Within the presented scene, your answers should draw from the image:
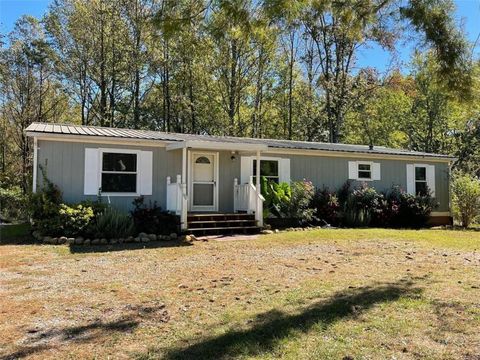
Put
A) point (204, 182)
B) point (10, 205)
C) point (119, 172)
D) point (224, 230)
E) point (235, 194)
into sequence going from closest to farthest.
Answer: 1. point (224, 230)
2. point (119, 172)
3. point (204, 182)
4. point (235, 194)
5. point (10, 205)

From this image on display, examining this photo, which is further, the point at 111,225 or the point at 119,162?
the point at 119,162

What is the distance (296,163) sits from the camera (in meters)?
15.4

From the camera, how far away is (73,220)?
10.5 meters

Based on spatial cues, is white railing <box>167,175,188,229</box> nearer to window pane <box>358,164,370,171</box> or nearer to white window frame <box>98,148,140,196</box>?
white window frame <box>98,148,140,196</box>

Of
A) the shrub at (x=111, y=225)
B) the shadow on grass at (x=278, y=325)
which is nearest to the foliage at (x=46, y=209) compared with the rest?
the shrub at (x=111, y=225)

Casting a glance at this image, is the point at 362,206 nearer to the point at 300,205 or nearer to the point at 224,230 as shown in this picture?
the point at 300,205

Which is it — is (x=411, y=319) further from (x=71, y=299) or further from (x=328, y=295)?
(x=71, y=299)

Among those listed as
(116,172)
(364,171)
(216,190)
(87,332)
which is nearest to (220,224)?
(216,190)

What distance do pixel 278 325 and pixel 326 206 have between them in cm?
1091

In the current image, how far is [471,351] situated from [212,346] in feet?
7.33

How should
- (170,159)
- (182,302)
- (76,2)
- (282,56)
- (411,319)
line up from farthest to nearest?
(282,56) < (76,2) < (170,159) < (182,302) < (411,319)

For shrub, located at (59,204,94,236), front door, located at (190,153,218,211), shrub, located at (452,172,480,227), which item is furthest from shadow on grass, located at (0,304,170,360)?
shrub, located at (452,172,480,227)

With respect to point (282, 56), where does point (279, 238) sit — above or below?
below

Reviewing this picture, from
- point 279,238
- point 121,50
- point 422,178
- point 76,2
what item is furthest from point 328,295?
point 76,2
